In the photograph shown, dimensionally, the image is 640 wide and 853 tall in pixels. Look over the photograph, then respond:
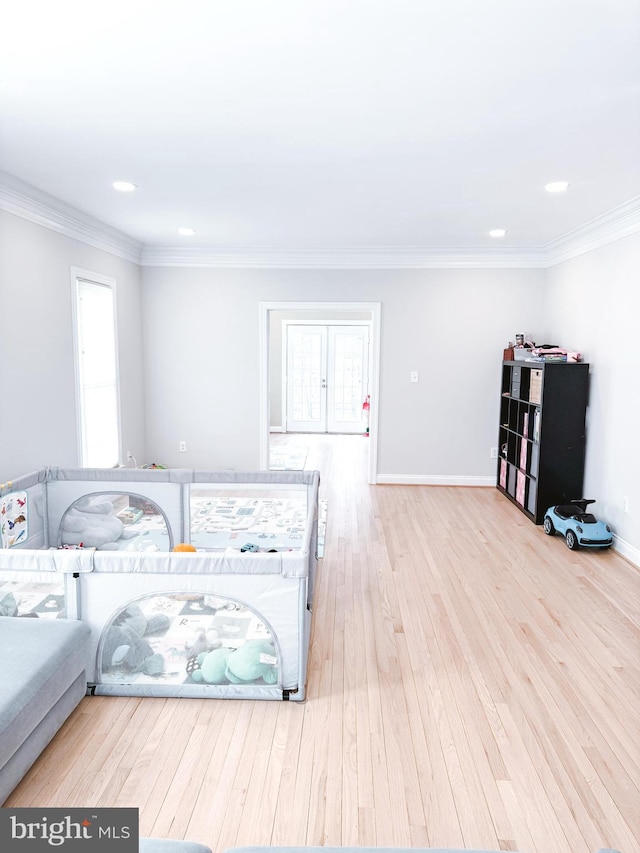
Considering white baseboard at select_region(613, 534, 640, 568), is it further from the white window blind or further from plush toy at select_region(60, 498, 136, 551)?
the white window blind

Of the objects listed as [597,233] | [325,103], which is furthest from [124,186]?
[597,233]

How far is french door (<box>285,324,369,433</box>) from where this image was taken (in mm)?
9852

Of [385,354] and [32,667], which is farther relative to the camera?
[385,354]

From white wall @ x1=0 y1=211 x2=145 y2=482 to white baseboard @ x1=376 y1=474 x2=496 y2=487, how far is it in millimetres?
3126

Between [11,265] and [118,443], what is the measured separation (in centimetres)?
221

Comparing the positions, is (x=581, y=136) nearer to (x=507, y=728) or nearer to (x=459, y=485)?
(x=507, y=728)

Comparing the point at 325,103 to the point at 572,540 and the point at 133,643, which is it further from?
the point at 572,540

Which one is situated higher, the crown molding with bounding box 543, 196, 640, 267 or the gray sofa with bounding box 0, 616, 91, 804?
the crown molding with bounding box 543, 196, 640, 267

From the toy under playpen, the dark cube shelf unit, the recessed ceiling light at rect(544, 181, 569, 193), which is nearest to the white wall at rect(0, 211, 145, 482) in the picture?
the toy under playpen

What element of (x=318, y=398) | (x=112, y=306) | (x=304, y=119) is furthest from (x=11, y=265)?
(x=318, y=398)

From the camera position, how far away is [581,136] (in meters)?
2.68

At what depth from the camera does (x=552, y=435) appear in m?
4.72

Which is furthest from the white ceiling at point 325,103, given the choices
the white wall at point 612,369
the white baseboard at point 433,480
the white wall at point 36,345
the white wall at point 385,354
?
the white baseboard at point 433,480

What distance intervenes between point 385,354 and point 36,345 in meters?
3.32
